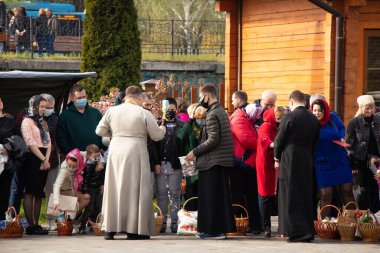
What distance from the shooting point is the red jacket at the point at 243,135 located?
16.3 m

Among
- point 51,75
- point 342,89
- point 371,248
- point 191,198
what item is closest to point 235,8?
point 342,89

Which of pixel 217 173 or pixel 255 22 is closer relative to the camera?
pixel 217 173

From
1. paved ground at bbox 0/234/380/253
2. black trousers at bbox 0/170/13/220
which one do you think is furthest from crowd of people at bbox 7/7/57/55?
paved ground at bbox 0/234/380/253

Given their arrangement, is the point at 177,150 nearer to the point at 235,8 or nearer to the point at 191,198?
the point at 191,198

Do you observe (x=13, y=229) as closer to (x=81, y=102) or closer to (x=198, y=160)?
(x=81, y=102)

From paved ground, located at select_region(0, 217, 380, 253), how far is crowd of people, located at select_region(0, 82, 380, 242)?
0.26m

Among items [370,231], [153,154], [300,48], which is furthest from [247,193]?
[300,48]

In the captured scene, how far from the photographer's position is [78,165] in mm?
16312

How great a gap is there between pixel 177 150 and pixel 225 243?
2091 millimetres

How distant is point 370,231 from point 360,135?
5.35ft

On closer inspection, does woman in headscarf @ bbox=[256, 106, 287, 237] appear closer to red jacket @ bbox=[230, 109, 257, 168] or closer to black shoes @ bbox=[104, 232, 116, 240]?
red jacket @ bbox=[230, 109, 257, 168]

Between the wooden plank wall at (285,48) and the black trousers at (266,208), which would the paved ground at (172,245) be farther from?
the wooden plank wall at (285,48)

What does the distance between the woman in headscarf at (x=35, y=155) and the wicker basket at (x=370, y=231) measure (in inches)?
166

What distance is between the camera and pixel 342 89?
66.7ft
